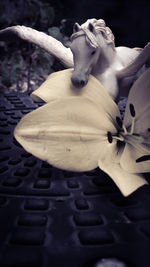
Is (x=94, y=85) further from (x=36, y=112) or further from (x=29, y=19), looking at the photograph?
(x=29, y=19)

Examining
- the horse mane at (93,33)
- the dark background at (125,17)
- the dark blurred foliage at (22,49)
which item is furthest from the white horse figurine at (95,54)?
the dark blurred foliage at (22,49)

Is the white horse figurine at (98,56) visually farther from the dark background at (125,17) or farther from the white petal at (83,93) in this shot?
the dark background at (125,17)

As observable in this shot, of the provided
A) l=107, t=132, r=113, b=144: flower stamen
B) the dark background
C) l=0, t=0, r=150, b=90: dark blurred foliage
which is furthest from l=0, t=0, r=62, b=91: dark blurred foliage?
l=107, t=132, r=113, b=144: flower stamen

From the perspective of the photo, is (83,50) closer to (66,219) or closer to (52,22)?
(66,219)

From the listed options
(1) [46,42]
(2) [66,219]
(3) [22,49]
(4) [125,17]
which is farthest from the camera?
(3) [22,49]

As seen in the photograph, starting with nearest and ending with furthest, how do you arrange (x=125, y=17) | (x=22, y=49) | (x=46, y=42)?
(x=46, y=42)
(x=125, y=17)
(x=22, y=49)

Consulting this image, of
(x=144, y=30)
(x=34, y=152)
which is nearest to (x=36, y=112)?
(x=34, y=152)

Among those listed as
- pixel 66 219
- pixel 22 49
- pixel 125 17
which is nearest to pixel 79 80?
pixel 66 219
